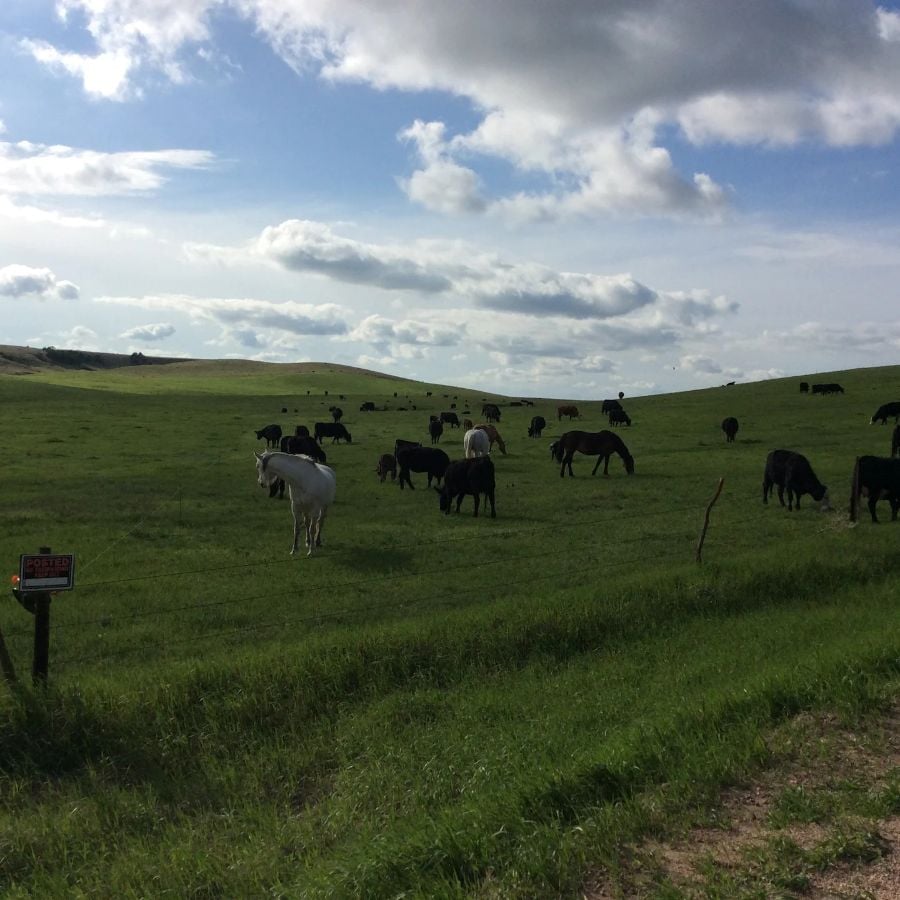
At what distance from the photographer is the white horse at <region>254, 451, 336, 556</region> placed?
61.8 ft

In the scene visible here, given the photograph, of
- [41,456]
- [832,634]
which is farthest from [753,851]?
[41,456]

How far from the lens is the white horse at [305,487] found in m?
18.8

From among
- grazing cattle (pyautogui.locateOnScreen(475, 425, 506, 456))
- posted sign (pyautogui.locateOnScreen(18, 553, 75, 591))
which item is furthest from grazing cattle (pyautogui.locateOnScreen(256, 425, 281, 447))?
posted sign (pyautogui.locateOnScreen(18, 553, 75, 591))

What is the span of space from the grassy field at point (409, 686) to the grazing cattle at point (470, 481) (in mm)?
837

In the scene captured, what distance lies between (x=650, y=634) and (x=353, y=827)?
21.2 ft

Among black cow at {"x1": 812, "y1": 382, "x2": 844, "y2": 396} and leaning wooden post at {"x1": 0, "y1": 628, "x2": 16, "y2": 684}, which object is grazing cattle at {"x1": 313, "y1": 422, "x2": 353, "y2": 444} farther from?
black cow at {"x1": 812, "y1": 382, "x2": 844, "y2": 396}

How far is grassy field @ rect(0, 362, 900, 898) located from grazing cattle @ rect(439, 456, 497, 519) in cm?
84

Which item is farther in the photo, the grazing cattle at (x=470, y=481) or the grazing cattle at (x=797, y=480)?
the grazing cattle at (x=470, y=481)

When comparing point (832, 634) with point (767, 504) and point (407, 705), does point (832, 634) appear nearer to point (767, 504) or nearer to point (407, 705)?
point (407, 705)

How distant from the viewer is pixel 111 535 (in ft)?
66.7

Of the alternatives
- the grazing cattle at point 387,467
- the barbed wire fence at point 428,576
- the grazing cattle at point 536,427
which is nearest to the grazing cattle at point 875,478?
the barbed wire fence at point 428,576

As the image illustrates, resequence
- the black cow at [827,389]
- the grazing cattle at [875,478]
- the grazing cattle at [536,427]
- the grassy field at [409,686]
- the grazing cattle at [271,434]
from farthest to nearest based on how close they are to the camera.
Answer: the black cow at [827,389] → the grazing cattle at [536,427] → the grazing cattle at [271,434] → the grazing cattle at [875,478] → the grassy field at [409,686]

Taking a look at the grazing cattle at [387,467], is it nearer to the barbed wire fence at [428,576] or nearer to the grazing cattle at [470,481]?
the grazing cattle at [470,481]

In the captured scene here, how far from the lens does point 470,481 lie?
23859 millimetres
